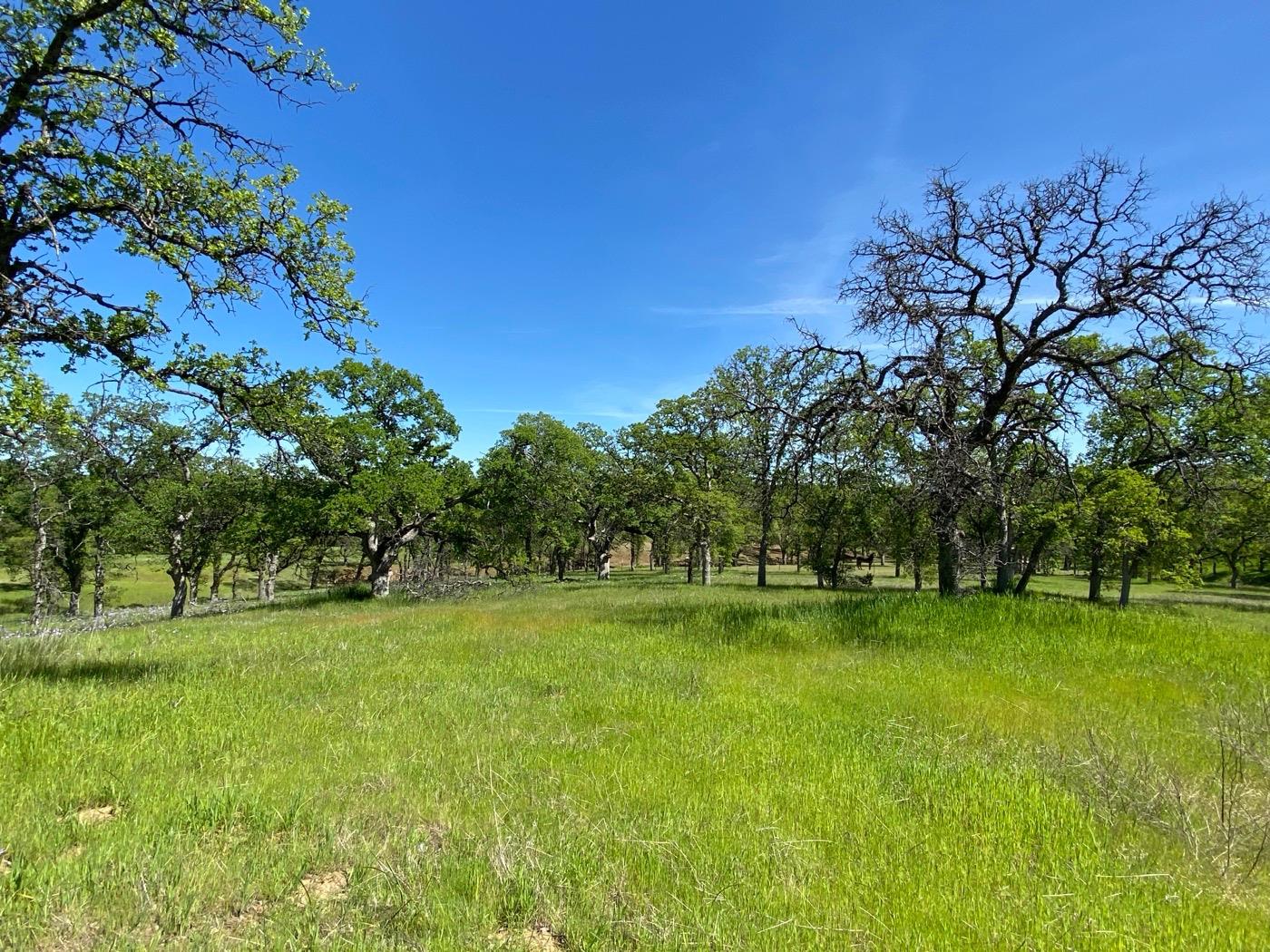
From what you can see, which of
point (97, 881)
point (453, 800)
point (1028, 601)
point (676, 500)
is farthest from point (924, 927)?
point (676, 500)

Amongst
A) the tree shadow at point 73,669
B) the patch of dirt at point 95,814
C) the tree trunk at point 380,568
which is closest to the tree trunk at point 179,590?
the tree trunk at point 380,568

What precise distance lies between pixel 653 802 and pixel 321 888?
2162 mm

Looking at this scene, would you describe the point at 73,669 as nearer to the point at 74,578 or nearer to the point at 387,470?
the point at 387,470

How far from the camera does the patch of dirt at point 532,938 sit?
264 centimetres

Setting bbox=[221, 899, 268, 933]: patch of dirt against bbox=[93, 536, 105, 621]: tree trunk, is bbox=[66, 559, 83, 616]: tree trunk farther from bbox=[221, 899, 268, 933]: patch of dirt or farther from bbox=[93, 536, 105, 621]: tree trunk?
bbox=[221, 899, 268, 933]: patch of dirt

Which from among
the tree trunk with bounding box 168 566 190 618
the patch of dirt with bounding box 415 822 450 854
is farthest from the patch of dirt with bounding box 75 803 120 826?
the tree trunk with bounding box 168 566 190 618

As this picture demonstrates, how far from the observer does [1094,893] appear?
10.0 ft

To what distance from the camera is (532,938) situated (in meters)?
2.72

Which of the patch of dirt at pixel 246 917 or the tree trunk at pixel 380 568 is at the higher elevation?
the patch of dirt at pixel 246 917

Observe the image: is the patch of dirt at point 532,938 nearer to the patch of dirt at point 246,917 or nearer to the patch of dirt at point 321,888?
the patch of dirt at point 321,888

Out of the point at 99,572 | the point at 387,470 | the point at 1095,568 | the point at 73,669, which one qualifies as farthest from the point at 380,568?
the point at 1095,568

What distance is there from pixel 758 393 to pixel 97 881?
11.5 meters

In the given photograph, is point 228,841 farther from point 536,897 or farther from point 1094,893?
point 1094,893

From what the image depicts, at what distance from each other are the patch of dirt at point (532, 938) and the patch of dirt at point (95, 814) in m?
3.07
